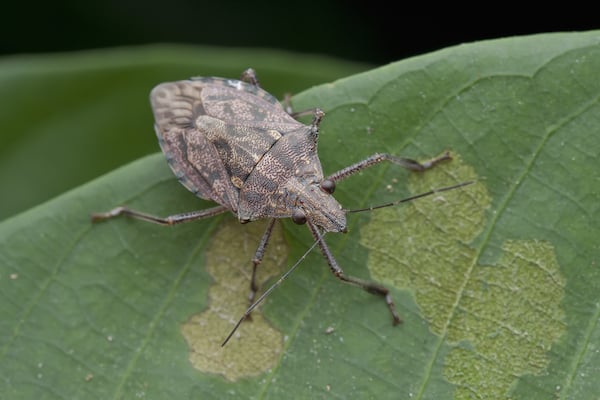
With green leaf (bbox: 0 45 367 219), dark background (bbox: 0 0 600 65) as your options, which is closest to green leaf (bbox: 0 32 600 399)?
green leaf (bbox: 0 45 367 219)

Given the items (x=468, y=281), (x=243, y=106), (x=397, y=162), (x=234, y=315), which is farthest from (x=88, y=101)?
(x=468, y=281)

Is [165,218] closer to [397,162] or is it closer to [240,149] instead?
[240,149]

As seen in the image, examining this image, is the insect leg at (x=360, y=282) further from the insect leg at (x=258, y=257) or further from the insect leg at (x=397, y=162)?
the insect leg at (x=397, y=162)

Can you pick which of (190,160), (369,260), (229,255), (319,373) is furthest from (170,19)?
(319,373)

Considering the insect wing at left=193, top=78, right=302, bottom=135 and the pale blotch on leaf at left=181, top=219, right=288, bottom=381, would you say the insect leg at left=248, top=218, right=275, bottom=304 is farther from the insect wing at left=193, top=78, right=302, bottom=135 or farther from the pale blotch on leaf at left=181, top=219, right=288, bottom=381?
the insect wing at left=193, top=78, right=302, bottom=135

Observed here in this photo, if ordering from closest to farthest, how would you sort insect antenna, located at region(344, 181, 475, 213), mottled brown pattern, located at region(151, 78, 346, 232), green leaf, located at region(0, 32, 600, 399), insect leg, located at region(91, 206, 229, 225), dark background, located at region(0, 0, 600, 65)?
green leaf, located at region(0, 32, 600, 399), insect antenna, located at region(344, 181, 475, 213), insect leg, located at region(91, 206, 229, 225), mottled brown pattern, located at region(151, 78, 346, 232), dark background, located at region(0, 0, 600, 65)
